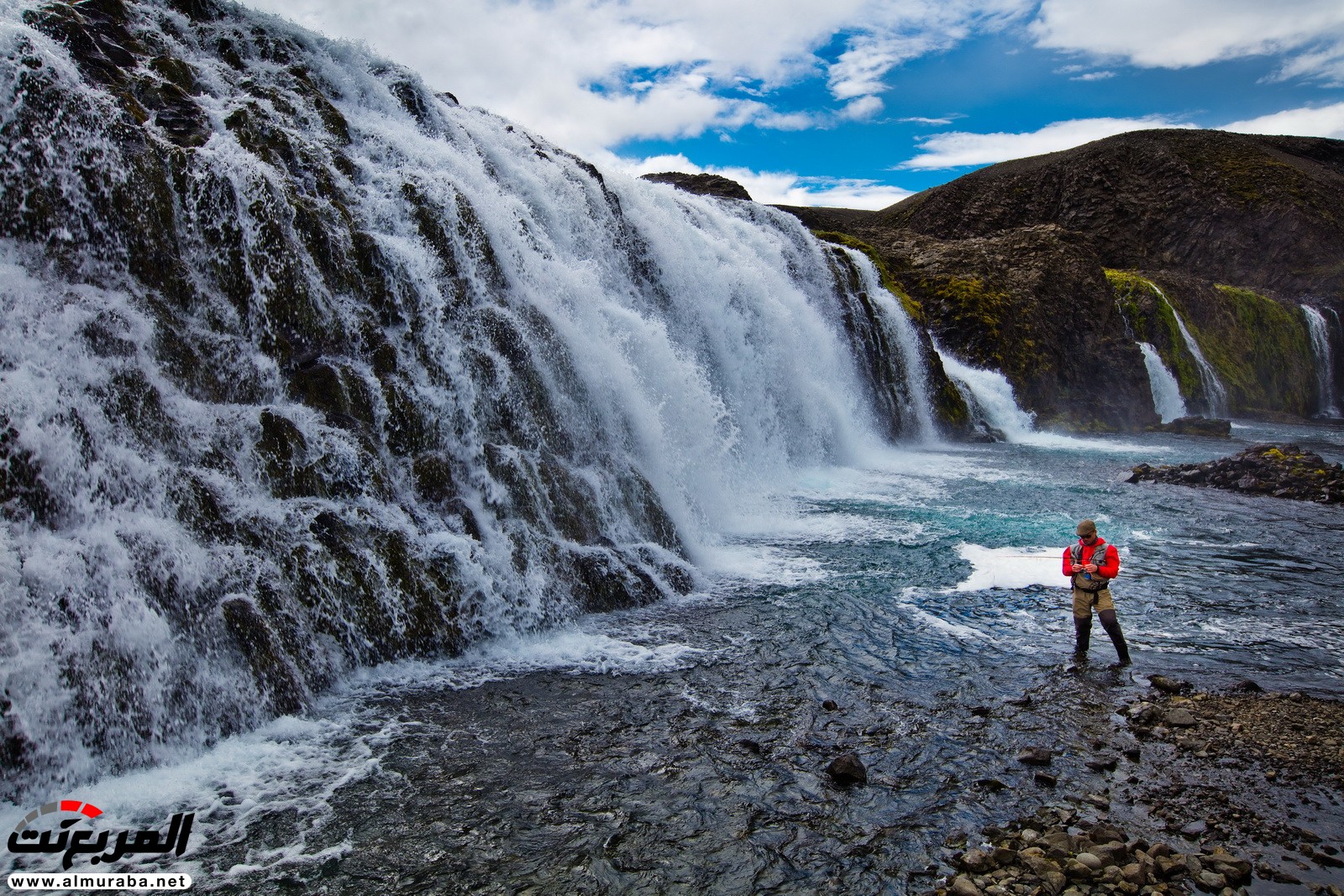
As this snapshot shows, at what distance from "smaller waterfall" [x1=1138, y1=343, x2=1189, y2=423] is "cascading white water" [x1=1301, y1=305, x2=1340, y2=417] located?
1595 centimetres

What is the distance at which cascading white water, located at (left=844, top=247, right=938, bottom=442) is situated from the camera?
31578 mm

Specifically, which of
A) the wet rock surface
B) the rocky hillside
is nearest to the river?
the wet rock surface

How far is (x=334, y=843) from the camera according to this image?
5879 mm

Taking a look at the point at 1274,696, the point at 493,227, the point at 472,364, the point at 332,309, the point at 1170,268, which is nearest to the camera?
the point at 1274,696

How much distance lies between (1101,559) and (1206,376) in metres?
46.5

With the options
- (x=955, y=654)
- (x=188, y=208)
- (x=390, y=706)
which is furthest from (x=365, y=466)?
(x=955, y=654)

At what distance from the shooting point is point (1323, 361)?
54.8m

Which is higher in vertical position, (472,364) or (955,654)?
(472,364)

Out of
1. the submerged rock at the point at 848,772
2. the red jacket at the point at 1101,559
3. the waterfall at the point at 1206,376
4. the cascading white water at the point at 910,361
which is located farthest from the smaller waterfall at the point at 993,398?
the submerged rock at the point at 848,772

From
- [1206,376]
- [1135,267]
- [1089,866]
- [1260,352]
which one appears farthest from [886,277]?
[1135,267]

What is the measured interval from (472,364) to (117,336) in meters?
4.43

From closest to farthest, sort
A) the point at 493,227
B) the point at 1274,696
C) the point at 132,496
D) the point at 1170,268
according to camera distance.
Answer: the point at 132,496
the point at 1274,696
the point at 493,227
the point at 1170,268

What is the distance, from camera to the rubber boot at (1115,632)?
9.33 m

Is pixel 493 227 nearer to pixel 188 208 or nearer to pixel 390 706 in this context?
pixel 188 208
